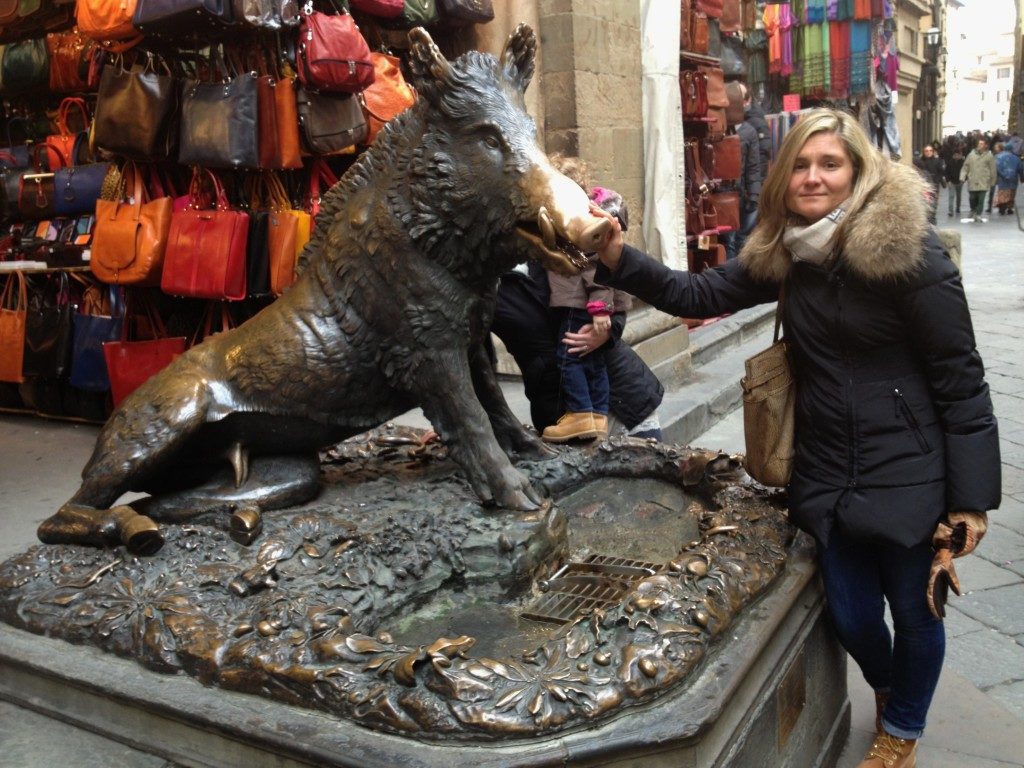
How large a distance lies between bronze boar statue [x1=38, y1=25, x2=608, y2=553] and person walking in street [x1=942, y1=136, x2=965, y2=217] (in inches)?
759

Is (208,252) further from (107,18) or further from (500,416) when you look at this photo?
(500,416)

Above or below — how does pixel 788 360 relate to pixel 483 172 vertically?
below

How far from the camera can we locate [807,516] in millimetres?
2318

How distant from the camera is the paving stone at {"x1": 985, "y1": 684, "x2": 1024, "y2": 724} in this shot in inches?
117

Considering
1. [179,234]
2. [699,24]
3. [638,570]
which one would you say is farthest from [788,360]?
[699,24]

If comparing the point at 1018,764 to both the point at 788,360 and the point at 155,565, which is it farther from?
the point at 155,565

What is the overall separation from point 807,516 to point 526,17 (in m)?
3.77

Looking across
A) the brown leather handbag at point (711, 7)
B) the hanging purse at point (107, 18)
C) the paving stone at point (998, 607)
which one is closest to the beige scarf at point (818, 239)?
the paving stone at point (998, 607)

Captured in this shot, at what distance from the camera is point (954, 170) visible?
2069 centimetres

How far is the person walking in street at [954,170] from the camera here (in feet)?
64.7

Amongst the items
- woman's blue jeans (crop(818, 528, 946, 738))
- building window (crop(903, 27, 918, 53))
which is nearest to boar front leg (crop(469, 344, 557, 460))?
woman's blue jeans (crop(818, 528, 946, 738))

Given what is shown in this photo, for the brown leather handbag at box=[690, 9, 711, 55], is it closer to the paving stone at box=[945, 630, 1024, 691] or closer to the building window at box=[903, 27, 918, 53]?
the paving stone at box=[945, 630, 1024, 691]

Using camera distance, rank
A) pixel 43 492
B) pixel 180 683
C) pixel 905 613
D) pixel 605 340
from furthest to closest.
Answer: pixel 43 492
pixel 605 340
pixel 905 613
pixel 180 683

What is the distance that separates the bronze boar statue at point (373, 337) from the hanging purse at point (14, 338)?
3567 mm
